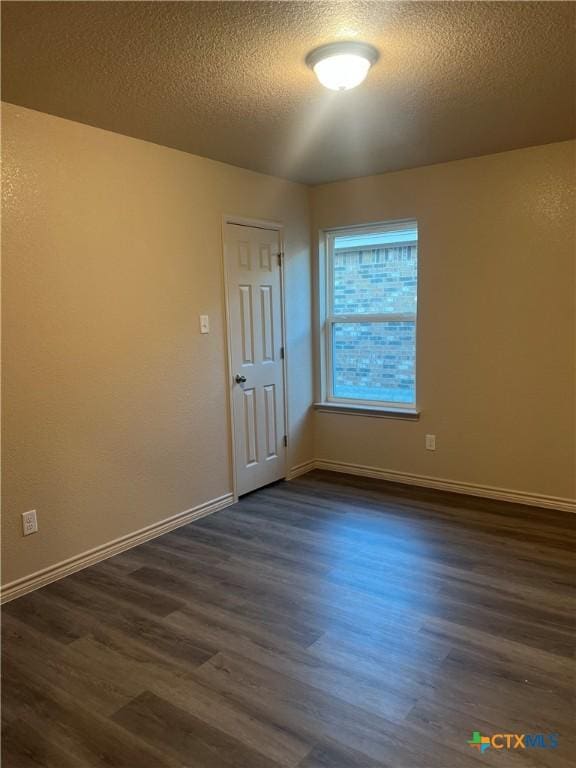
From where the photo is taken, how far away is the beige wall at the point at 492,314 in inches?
141

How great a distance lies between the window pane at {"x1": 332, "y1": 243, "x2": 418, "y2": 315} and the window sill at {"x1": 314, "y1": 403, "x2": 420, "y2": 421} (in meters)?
0.78

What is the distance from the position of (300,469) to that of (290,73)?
10.2 ft

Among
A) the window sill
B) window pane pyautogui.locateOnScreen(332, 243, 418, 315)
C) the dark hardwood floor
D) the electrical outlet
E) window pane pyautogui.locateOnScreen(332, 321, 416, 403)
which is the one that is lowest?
the dark hardwood floor

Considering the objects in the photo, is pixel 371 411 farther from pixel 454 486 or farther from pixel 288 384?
pixel 454 486

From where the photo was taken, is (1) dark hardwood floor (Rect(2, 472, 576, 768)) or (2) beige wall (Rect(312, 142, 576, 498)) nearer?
(1) dark hardwood floor (Rect(2, 472, 576, 768))

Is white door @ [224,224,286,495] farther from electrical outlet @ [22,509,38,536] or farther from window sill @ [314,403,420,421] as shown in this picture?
electrical outlet @ [22,509,38,536]

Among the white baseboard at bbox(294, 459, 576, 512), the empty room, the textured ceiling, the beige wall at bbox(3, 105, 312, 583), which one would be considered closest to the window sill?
the empty room

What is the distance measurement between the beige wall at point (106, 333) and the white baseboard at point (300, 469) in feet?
2.49

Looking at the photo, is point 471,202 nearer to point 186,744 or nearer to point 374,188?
point 374,188

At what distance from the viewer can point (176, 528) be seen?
11.7 feet

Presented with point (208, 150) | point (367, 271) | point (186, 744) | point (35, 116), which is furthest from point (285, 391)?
point (186, 744)

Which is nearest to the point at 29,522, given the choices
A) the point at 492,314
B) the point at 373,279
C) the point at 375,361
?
the point at 375,361

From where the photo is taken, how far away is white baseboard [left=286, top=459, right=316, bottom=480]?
4.54 metres

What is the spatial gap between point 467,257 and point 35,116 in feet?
9.25
